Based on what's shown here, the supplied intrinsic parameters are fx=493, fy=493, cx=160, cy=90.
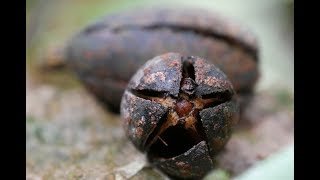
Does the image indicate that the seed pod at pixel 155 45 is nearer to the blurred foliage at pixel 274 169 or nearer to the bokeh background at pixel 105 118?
the bokeh background at pixel 105 118

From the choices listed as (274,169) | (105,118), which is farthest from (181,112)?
(105,118)

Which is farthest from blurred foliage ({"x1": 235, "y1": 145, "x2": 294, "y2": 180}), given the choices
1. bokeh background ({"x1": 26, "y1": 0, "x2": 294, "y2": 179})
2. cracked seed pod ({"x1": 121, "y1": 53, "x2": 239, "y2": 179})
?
cracked seed pod ({"x1": 121, "y1": 53, "x2": 239, "y2": 179})

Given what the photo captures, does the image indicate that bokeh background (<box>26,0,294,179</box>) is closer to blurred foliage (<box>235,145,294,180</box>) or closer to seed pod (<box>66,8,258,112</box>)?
blurred foliage (<box>235,145,294,180</box>)

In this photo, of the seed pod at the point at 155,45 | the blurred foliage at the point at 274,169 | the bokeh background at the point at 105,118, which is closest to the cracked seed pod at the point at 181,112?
the bokeh background at the point at 105,118

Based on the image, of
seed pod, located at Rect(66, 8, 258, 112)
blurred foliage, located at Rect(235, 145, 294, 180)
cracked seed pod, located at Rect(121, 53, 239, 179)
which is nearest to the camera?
cracked seed pod, located at Rect(121, 53, 239, 179)

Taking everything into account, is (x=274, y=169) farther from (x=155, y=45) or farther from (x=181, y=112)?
(x=155, y=45)
